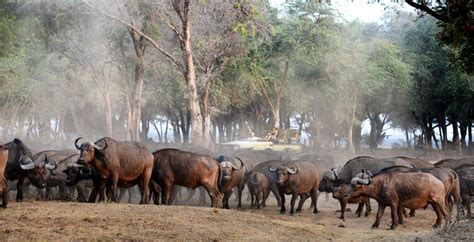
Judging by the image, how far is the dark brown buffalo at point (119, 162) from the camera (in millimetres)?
15664

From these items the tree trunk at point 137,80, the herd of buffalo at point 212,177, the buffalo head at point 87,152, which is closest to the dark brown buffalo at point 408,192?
the herd of buffalo at point 212,177

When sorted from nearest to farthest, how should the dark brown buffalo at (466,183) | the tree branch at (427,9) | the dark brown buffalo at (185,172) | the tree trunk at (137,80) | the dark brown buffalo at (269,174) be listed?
the tree branch at (427,9)
the dark brown buffalo at (185,172)
the dark brown buffalo at (466,183)
the dark brown buffalo at (269,174)
the tree trunk at (137,80)

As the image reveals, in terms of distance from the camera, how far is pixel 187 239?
35.0 feet

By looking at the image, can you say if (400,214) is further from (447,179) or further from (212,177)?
(212,177)

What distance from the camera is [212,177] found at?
16828mm

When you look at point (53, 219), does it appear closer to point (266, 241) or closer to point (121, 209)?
point (121, 209)

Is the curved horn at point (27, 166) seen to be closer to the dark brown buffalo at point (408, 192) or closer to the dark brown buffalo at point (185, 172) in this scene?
the dark brown buffalo at point (185, 172)

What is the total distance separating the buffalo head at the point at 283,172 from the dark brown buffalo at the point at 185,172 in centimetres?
228

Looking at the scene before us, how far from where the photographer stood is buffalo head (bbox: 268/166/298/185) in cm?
1827

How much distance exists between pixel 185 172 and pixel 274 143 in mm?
20733

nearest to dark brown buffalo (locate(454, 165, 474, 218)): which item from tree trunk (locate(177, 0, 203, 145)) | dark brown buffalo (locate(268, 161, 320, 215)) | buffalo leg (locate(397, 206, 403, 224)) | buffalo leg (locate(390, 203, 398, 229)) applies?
buffalo leg (locate(397, 206, 403, 224))

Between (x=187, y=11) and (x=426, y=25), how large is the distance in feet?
82.9

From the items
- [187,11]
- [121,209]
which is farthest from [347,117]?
[121,209]

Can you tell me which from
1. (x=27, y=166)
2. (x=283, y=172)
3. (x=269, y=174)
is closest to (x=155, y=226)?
(x=27, y=166)
